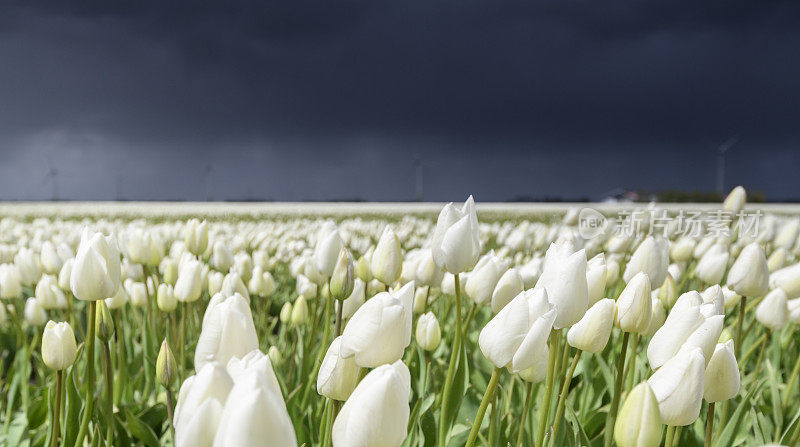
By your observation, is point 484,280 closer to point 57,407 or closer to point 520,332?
point 520,332

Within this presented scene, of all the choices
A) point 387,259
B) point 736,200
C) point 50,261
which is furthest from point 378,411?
point 736,200

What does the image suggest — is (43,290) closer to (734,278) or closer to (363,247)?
(734,278)

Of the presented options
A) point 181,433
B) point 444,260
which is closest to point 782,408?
point 444,260

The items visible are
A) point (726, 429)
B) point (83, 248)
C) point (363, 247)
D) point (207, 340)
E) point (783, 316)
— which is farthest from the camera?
point (363, 247)

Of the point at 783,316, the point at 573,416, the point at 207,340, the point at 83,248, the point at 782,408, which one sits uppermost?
the point at 83,248

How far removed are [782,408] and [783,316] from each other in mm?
389

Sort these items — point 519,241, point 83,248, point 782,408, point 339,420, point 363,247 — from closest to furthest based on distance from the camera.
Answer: point 339,420 < point 83,248 < point 782,408 < point 519,241 < point 363,247

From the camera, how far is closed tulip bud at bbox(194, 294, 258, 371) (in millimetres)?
904

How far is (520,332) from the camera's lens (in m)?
1.03

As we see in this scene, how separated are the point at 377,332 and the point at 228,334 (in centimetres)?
22

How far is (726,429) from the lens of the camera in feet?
5.05

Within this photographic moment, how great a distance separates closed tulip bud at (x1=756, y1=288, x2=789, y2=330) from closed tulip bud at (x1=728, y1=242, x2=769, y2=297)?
0.58ft

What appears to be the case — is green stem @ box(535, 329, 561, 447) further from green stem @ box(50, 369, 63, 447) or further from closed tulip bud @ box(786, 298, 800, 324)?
closed tulip bud @ box(786, 298, 800, 324)

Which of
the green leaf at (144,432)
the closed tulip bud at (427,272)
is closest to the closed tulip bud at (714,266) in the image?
the closed tulip bud at (427,272)
